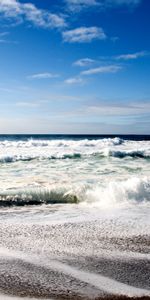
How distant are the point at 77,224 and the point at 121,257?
170 centimetres

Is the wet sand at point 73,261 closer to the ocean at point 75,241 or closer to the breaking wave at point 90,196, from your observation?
the ocean at point 75,241

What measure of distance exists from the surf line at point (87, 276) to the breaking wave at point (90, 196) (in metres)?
3.47

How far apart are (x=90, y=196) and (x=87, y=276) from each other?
4614mm

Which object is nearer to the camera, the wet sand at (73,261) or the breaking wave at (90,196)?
the wet sand at (73,261)

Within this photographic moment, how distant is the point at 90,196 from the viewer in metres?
8.67

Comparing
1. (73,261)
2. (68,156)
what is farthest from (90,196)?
(68,156)

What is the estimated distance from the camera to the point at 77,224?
Answer: 6.36 m

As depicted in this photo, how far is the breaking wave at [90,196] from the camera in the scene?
27.2 ft

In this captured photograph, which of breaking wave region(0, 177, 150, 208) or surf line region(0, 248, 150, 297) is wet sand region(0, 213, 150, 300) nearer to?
surf line region(0, 248, 150, 297)

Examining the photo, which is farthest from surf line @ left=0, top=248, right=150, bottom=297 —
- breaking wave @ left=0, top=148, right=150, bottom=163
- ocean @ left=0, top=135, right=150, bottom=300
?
breaking wave @ left=0, top=148, right=150, bottom=163

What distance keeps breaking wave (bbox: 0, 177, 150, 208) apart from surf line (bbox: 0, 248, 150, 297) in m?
3.47

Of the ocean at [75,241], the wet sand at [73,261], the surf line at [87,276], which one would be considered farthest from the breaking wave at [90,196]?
the surf line at [87,276]

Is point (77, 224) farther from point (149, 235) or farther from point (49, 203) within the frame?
point (49, 203)

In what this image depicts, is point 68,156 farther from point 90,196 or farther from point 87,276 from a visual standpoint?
point 87,276
